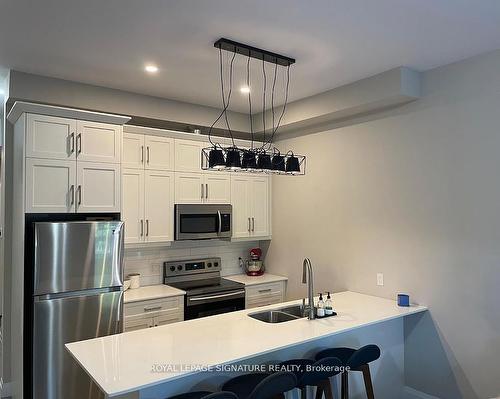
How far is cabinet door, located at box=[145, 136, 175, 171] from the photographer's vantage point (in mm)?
3930

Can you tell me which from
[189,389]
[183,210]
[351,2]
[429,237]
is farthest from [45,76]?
[429,237]

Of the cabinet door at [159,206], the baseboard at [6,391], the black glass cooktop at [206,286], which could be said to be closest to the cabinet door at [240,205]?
the black glass cooktop at [206,286]

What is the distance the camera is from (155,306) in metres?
3.71

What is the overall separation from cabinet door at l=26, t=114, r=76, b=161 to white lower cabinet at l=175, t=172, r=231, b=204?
126 centimetres

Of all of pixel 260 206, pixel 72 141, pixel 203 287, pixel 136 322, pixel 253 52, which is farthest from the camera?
pixel 260 206

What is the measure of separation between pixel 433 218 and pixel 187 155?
2.48 meters

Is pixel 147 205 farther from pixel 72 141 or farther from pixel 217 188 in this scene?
pixel 72 141

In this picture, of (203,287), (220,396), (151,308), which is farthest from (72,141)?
(220,396)

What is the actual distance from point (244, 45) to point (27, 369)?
285 cm

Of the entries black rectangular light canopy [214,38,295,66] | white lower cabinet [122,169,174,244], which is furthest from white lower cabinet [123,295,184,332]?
black rectangular light canopy [214,38,295,66]

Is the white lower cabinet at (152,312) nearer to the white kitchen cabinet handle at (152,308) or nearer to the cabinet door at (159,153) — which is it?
the white kitchen cabinet handle at (152,308)

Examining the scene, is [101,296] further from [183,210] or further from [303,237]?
[303,237]

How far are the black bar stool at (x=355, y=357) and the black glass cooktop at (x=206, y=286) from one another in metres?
1.64

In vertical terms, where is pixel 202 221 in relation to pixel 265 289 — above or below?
above
